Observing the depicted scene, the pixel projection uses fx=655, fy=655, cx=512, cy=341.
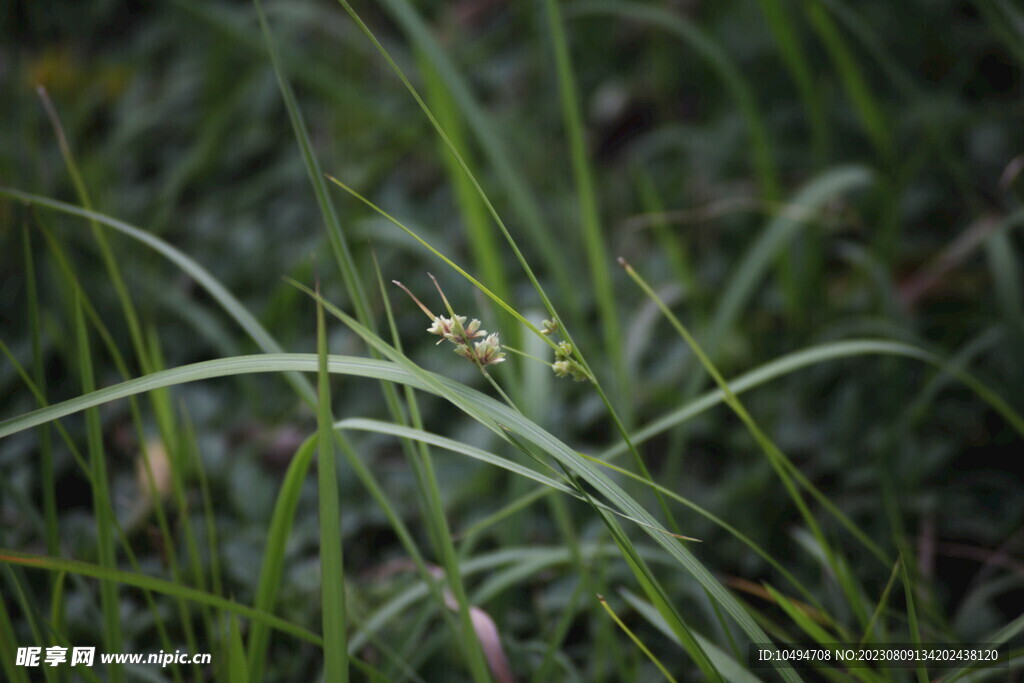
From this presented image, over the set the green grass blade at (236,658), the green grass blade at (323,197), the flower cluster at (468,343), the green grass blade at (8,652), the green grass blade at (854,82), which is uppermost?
the green grass blade at (854,82)

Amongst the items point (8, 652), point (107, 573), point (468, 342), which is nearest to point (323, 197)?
point (468, 342)

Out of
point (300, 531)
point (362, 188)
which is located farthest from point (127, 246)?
point (300, 531)

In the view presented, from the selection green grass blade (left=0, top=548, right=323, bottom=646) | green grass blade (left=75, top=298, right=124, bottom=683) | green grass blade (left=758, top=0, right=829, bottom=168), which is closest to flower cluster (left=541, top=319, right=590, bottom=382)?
green grass blade (left=0, top=548, right=323, bottom=646)

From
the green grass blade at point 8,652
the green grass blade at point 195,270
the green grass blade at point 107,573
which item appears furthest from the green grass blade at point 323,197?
the green grass blade at point 8,652

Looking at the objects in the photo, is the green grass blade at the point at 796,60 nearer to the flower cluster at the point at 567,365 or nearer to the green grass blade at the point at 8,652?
the flower cluster at the point at 567,365

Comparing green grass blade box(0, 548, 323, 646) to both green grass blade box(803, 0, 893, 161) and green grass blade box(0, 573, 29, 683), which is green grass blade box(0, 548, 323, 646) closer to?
green grass blade box(0, 573, 29, 683)

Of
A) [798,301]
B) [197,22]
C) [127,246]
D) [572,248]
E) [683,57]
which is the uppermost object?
[197,22]

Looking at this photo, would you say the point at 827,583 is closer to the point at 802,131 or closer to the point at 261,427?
the point at 261,427

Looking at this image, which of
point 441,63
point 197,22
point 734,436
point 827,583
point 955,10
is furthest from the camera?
point 197,22
